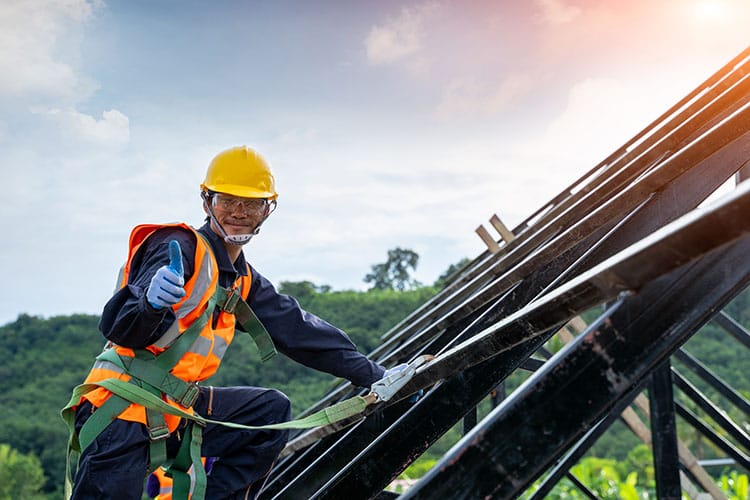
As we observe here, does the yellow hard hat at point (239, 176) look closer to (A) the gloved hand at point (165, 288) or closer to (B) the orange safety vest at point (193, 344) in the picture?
(B) the orange safety vest at point (193, 344)

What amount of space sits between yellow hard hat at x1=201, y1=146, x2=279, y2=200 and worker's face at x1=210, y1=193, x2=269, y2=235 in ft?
0.11

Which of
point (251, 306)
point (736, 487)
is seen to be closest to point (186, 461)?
point (251, 306)

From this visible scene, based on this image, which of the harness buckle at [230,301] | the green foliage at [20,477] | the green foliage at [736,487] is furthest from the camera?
the green foliage at [20,477]

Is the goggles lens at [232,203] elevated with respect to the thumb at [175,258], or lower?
elevated

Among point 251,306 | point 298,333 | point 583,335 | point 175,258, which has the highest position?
point 175,258

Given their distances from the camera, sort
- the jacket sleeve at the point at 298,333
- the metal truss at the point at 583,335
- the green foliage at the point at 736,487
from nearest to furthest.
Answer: the metal truss at the point at 583,335 < the jacket sleeve at the point at 298,333 < the green foliage at the point at 736,487

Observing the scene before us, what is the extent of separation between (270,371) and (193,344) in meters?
26.4

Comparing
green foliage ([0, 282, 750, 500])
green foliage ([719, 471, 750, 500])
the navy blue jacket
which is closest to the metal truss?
the navy blue jacket

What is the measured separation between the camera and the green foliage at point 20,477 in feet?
90.3

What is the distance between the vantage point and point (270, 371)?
28.8 m

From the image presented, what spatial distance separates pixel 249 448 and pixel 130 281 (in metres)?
0.86

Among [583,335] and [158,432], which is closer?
[583,335]

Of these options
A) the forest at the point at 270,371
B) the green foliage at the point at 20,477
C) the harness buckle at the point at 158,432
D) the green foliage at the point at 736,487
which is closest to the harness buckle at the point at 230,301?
the harness buckle at the point at 158,432

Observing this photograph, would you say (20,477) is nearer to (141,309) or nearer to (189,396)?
(189,396)
